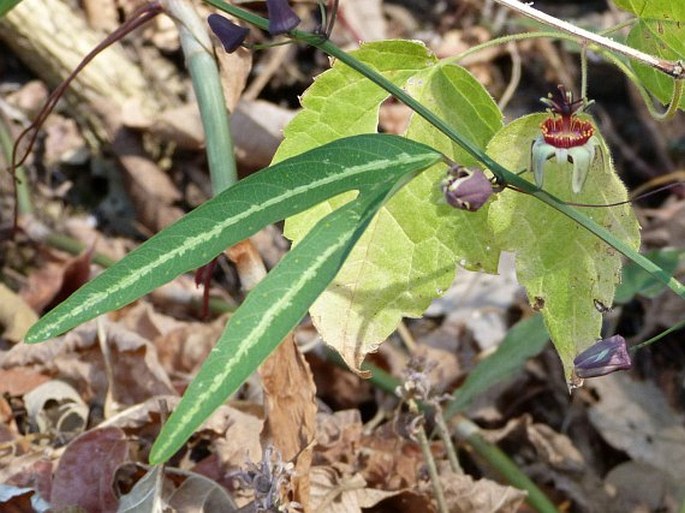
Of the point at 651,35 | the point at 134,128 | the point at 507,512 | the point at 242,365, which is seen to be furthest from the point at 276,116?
the point at 242,365

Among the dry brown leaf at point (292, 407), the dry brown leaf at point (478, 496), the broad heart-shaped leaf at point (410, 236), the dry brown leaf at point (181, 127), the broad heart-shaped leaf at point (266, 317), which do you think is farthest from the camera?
the dry brown leaf at point (181, 127)

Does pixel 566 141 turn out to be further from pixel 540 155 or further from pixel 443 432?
pixel 443 432

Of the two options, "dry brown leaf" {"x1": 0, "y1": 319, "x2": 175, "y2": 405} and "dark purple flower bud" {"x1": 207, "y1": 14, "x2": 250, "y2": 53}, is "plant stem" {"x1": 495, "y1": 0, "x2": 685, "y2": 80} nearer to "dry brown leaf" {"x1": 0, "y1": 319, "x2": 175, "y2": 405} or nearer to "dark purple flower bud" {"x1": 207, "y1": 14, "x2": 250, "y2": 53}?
"dark purple flower bud" {"x1": 207, "y1": 14, "x2": 250, "y2": 53}

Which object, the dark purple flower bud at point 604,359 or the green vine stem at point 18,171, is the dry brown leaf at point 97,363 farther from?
the dark purple flower bud at point 604,359

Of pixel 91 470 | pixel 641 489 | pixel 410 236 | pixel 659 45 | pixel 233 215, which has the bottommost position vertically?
pixel 641 489

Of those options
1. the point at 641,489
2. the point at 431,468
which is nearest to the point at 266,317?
the point at 431,468

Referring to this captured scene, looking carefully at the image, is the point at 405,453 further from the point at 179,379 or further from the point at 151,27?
the point at 151,27

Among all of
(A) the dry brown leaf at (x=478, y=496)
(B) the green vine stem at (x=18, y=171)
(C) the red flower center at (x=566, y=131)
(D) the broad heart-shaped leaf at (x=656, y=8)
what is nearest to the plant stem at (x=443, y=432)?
(A) the dry brown leaf at (x=478, y=496)
